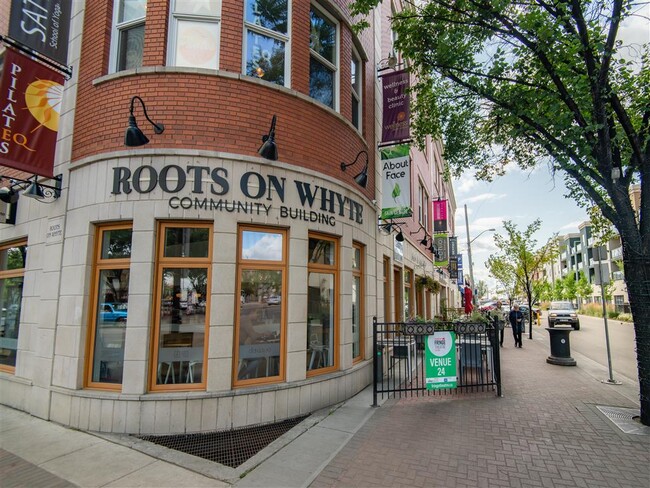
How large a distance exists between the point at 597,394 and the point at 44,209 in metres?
10.7

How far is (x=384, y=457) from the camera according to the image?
4.50 m

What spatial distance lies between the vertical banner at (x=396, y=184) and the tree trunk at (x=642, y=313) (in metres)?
4.44

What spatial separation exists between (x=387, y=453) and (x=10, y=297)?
7.70 meters

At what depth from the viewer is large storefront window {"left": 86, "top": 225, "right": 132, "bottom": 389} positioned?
5578 millimetres

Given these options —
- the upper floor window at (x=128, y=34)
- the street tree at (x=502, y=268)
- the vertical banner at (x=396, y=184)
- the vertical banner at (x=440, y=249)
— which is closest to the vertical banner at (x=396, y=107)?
the vertical banner at (x=396, y=184)

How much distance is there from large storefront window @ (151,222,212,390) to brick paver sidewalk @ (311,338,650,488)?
2486 millimetres

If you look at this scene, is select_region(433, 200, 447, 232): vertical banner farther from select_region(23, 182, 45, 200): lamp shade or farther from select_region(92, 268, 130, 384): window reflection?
select_region(23, 182, 45, 200): lamp shade

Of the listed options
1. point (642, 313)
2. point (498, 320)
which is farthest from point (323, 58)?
point (642, 313)

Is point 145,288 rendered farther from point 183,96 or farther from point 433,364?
point 433,364

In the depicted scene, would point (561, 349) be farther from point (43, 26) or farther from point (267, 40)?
point (43, 26)

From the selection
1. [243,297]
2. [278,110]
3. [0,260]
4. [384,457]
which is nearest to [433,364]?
[384,457]

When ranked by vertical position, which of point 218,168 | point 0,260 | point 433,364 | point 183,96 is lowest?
point 433,364

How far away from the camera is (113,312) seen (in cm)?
569

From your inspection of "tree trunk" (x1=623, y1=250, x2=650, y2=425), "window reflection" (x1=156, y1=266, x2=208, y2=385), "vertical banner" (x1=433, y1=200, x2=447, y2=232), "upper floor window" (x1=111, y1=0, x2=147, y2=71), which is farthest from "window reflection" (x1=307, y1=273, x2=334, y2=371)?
"vertical banner" (x1=433, y1=200, x2=447, y2=232)
